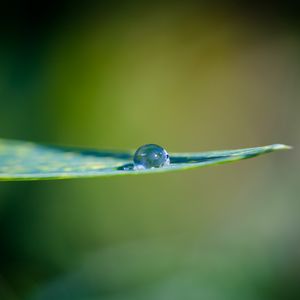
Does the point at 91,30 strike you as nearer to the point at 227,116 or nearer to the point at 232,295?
the point at 227,116

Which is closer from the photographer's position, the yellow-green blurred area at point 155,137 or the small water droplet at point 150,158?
the small water droplet at point 150,158

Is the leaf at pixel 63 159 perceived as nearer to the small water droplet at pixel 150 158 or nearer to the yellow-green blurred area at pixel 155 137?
the small water droplet at pixel 150 158

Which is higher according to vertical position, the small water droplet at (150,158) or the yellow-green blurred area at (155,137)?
the yellow-green blurred area at (155,137)

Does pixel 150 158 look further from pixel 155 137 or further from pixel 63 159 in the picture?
pixel 155 137

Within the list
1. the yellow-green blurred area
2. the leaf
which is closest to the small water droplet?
the leaf

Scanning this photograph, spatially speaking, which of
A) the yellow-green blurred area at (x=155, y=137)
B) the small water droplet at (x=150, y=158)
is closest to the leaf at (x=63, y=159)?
the small water droplet at (x=150, y=158)

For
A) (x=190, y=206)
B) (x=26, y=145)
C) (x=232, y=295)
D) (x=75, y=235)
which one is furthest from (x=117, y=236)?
(x=26, y=145)
